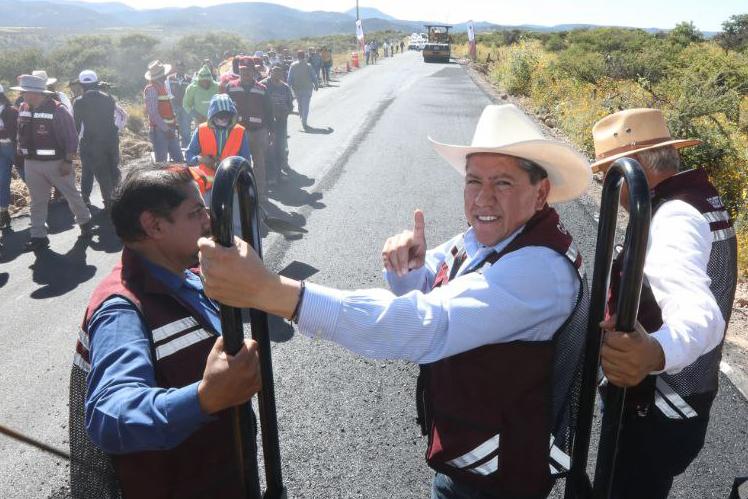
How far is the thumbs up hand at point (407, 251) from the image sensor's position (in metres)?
2.15

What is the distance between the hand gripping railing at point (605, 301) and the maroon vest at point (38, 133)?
684 cm

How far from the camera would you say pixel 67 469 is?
10.8 feet

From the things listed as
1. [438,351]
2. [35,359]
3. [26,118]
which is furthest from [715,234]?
[26,118]

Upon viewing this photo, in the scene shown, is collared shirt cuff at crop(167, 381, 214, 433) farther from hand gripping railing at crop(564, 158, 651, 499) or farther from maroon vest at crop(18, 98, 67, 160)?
maroon vest at crop(18, 98, 67, 160)

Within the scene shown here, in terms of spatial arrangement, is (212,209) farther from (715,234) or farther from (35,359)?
(35,359)

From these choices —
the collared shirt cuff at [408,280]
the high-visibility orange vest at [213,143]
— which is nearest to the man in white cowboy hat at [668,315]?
the collared shirt cuff at [408,280]

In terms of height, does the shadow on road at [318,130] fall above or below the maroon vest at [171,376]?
below

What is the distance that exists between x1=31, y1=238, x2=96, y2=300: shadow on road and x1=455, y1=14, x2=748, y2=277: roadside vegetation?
6.98 metres

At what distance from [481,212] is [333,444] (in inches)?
84.7

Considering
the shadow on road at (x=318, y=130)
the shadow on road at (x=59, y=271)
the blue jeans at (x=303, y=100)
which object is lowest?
the shadow on road at (x=59, y=271)

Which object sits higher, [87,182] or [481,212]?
[481,212]

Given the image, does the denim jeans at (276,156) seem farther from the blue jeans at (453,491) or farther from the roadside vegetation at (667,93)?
the blue jeans at (453,491)

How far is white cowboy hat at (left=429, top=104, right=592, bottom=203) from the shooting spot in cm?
179

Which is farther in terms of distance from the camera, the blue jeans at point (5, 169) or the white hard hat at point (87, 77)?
the white hard hat at point (87, 77)
